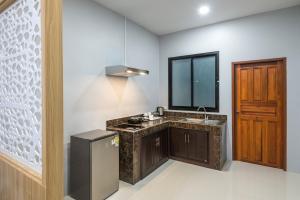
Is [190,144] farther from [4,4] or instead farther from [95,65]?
[4,4]

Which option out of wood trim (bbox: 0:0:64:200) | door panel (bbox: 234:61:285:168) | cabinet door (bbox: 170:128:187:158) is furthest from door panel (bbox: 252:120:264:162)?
wood trim (bbox: 0:0:64:200)

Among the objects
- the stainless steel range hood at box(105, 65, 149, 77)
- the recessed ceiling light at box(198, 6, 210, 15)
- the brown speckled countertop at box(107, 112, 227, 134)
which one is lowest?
the brown speckled countertop at box(107, 112, 227, 134)

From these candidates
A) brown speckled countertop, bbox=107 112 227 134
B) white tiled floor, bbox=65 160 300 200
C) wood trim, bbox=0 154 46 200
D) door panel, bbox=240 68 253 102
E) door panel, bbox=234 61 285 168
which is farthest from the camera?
door panel, bbox=240 68 253 102

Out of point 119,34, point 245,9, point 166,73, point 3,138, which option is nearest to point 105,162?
point 3,138

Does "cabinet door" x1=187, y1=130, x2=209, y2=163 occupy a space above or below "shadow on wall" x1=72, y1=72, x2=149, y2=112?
below

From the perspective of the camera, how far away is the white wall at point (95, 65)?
2.59 m

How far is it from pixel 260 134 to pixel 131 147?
2675mm

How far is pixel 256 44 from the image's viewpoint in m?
3.56

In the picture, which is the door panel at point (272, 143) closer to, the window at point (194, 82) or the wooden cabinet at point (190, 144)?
the window at point (194, 82)

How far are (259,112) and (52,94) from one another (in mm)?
3896

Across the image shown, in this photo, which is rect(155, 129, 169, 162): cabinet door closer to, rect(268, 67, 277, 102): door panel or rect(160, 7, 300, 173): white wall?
rect(160, 7, 300, 173): white wall

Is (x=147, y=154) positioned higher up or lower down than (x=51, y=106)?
lower down

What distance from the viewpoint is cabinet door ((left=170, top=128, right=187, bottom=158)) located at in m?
3.78

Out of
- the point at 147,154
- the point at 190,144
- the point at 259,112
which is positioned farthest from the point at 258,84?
the point at 147,154
